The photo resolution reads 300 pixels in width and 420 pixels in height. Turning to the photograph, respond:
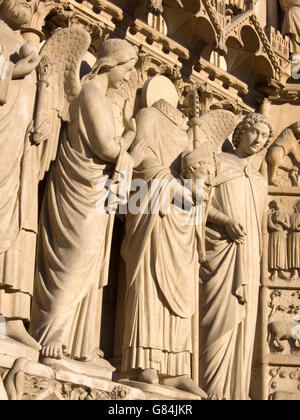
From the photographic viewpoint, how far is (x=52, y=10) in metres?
8.32

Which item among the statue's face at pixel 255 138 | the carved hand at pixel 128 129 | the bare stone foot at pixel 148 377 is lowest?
the bare stone foot at pixel 148 377

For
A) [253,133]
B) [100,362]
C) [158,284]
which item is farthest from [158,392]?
[253,133]

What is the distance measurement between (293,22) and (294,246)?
224 cm

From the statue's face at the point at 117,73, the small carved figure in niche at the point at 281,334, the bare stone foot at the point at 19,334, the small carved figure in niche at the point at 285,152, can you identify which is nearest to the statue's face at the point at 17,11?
the statue's face at the point at 117,73

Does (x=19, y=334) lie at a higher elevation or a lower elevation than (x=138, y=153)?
lower

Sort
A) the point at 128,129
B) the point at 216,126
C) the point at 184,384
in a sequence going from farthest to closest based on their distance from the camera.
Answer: the point at 216,126
the point at 128,129
the point at 184,384

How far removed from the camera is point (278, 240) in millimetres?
9719

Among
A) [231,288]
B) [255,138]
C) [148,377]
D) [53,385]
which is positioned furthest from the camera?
[255,138]

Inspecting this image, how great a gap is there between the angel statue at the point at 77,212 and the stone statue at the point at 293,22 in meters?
2.73

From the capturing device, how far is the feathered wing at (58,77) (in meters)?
7.85

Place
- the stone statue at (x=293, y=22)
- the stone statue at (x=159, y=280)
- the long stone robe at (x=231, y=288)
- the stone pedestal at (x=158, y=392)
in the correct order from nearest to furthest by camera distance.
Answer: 1. the stone pedestal at (x=158, y=392)
2. the stone statue at (x=159, y=280)
3. the long stone robe at (x=231, y=288)
4. the stone statue at (x=293, y=22)

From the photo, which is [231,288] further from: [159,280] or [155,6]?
[155,6]

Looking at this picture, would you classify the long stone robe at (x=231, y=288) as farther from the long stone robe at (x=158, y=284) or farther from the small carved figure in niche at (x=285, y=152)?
the small carved figure in niche at (x=285, y=152)

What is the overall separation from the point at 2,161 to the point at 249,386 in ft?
10.00
